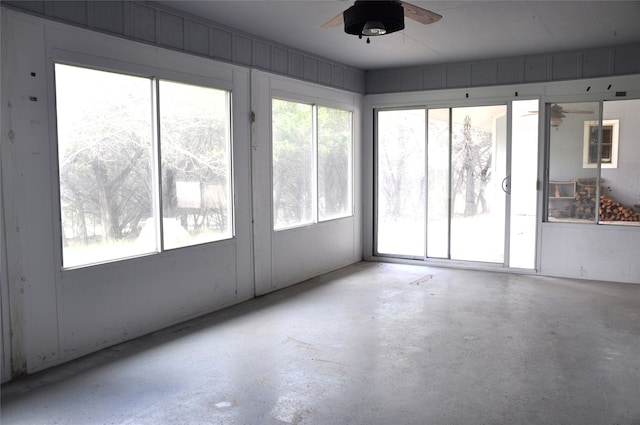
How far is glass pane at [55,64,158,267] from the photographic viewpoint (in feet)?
11.9

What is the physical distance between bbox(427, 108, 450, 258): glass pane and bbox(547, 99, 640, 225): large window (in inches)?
53.1

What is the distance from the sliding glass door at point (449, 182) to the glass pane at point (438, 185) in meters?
0.01

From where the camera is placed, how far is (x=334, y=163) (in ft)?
22.7

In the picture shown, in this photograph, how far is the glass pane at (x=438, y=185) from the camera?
23.3 feet

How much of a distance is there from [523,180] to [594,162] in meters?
3.39

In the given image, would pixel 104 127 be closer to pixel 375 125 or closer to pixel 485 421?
pixel 485 421

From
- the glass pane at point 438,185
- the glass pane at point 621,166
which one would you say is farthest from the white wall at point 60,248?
the glass pane at point 621,166

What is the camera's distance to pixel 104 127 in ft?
12.7

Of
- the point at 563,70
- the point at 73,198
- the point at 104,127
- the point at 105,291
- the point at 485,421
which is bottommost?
the point at 485,421

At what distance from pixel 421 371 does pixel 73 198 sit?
9.25ft

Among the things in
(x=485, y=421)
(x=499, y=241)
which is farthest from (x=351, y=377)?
(x=499, y=241)

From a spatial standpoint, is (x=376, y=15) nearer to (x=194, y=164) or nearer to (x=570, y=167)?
(x=194, y=164)

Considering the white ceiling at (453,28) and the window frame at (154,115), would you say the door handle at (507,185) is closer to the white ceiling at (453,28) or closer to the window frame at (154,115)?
the white ceiling at (453,28)

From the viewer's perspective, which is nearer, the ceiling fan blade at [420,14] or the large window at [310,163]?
the ceiling fan blade at [420,14]
